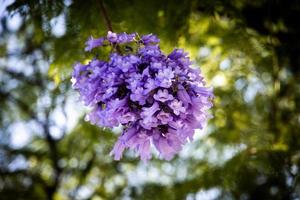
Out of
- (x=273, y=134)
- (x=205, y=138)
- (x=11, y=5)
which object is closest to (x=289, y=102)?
(x=273, y=134)

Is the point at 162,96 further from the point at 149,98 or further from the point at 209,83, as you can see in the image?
the point at 209,83

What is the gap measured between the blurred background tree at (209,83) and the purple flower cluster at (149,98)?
254 mm

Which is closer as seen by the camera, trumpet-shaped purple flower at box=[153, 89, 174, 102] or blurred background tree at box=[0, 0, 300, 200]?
trumpet-shaped purple flower at box=[153, 89, 174, 102]

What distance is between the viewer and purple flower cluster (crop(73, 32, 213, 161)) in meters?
1.65

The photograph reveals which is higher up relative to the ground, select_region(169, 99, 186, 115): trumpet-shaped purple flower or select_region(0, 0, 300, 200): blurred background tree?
select_region(169, 99, 186, 115): trumpet-shaped purple flower

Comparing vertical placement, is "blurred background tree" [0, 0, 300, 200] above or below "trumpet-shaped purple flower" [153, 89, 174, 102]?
below

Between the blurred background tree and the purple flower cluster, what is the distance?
0.83 ft

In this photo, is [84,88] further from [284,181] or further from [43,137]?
[43,137]

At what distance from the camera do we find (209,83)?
14.7 feet

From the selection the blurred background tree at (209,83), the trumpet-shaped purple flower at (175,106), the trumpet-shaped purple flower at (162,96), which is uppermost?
the trumpet-shaped purple flower at (162,96)

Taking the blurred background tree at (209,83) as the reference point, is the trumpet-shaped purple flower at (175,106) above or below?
above

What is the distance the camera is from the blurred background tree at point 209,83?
3010 millimetres

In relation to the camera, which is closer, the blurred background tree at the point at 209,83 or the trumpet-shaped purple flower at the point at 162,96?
the trumpet-shaped purple flower at the point at 162,96

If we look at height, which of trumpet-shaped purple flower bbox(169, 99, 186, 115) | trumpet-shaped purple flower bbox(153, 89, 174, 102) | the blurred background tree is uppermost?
trumpet-shaped purple flower bbox(153, 89, 174, 102)
